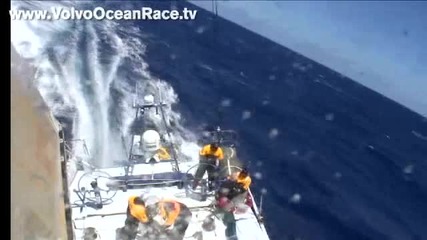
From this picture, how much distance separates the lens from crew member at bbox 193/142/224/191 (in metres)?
2.76

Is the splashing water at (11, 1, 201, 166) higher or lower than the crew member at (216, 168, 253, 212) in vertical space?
higher

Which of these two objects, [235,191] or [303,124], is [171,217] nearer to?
[235,191]

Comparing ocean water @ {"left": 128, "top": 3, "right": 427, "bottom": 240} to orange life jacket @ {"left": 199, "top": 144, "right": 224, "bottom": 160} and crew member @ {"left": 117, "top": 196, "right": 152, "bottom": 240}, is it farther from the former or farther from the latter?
crew member @ {"left": 117, "top": 196, "right": 152, "bottom": 240}

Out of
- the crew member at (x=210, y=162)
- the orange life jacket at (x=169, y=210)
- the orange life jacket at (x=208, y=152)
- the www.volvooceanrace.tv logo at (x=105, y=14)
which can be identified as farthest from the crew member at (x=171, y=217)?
the www.volvooceanrace.tv logo at (x=105, y=14)

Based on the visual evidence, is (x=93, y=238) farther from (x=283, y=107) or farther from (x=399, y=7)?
(x=399, y=7)

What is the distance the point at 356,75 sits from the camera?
2.74m

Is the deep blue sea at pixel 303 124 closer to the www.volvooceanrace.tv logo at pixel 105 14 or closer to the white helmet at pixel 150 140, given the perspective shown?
the www.volvooceanrace.tv logo at pixel 105 14

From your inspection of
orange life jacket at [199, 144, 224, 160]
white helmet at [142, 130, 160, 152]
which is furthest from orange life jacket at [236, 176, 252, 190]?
white helmet at [142, 130, 160, 152]

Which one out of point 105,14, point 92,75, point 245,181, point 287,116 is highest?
point 105,14

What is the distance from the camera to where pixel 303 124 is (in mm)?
2701

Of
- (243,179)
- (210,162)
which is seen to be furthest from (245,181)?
(210,162)

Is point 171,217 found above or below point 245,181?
below

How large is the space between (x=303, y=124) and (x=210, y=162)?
392 millimetres
